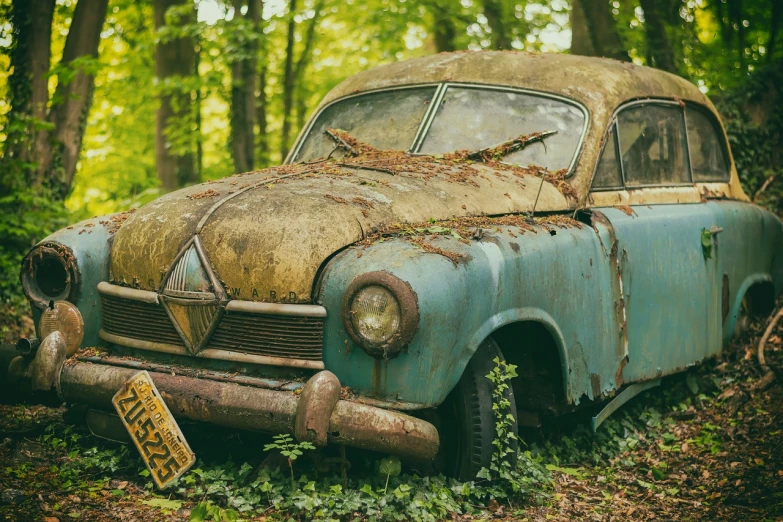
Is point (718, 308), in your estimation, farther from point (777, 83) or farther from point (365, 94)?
point (777, 83)

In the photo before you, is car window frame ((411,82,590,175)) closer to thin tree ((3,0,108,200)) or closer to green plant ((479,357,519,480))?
green plant ((479,357,519,480))

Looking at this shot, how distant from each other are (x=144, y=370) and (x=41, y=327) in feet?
2.62

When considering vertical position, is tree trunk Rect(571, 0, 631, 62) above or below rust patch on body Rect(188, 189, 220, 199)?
above

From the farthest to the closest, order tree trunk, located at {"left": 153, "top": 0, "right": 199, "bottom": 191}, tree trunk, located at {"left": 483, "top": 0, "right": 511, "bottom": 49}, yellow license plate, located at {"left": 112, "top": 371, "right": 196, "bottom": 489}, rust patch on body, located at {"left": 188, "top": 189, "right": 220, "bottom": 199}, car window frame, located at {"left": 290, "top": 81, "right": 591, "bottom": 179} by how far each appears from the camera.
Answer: tree trunk, located at {"left": 483, "top": 0, "right": 511, "bottom": 49}, tree trunk, located at {"left": 153, "top": 0, "right": 199, "bottom": 191}, car window frame, located at {"left": 290, "top": 81, "right": 591, "bottom": 179}, rust patch on body, located at {"left": 188, "top": 189, "right": 220, "bottom": 199}, yellow license plate, located at {"left": 112, "top": 371, "right": 196, "bottom": 489}

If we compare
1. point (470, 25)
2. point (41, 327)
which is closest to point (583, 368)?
point (41, 327)

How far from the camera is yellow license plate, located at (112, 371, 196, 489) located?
3.28 metres

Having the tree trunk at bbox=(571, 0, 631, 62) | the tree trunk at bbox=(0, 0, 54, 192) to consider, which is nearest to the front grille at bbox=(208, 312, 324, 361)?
the tree trunk at bbox=(0, 0, 54, 192)

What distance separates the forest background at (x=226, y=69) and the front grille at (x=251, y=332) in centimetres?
371

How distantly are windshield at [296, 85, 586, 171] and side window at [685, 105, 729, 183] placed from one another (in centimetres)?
120

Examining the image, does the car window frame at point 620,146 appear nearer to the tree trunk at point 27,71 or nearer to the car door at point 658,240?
the car door at point 658,240

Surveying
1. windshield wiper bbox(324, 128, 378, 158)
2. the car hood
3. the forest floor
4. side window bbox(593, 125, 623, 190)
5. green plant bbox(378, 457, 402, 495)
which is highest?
windshield wiper bbox(324, 128, 378, 158)

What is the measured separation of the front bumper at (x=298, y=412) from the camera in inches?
120

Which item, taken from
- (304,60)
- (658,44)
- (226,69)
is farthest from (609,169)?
(304,60)

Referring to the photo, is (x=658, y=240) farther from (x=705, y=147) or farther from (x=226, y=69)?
(x=226, y=69)
